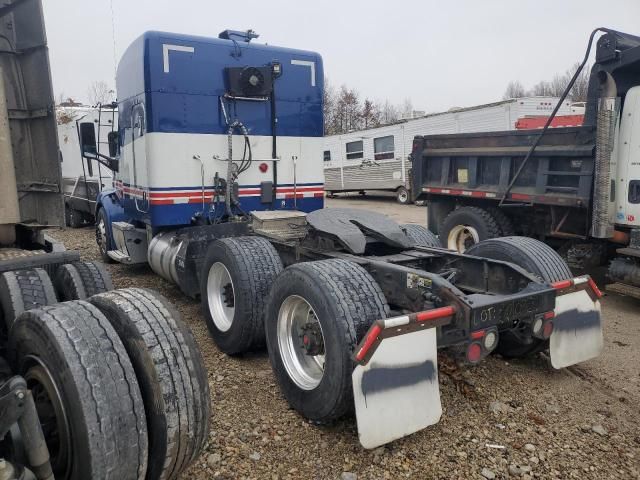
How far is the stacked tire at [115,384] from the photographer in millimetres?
1914

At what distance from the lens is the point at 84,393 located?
190cm

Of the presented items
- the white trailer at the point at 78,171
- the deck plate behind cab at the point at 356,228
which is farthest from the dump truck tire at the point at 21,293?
the white trailer at the point at 78,171

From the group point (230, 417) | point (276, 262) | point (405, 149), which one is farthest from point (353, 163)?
point (230, 417)

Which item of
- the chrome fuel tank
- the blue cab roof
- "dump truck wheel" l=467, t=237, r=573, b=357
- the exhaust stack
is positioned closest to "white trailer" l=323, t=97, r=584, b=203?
the blue cab roof

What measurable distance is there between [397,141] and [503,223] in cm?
1218

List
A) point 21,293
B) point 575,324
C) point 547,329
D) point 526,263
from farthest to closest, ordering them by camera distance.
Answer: point 526,263 → point 575,324 → point 547,329 → point 21,293

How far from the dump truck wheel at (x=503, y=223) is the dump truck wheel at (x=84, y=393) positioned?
21.4 ft

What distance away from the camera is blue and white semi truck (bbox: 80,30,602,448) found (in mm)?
3045

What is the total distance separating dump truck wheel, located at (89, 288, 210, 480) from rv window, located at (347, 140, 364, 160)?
64.0 feet

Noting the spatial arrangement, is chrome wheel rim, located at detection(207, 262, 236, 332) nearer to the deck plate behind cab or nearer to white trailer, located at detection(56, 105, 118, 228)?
the deck plate behind cab

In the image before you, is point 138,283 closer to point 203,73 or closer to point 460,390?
point 203,73

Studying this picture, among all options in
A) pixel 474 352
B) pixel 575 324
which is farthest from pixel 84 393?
pixel 575 324

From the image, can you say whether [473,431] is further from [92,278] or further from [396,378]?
[92,278]

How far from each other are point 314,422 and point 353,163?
62.1 ft
